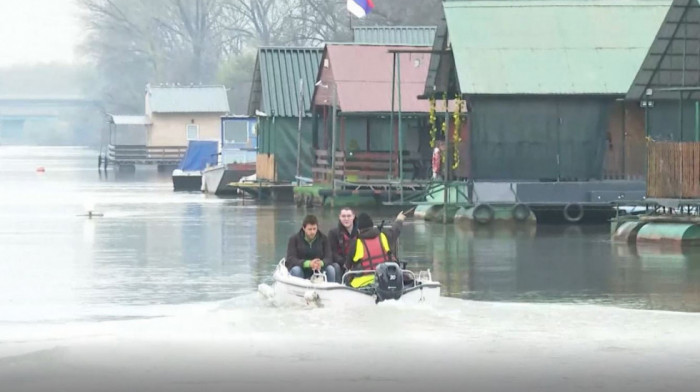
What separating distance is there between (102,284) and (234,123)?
46376 mm

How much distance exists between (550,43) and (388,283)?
23.9 m

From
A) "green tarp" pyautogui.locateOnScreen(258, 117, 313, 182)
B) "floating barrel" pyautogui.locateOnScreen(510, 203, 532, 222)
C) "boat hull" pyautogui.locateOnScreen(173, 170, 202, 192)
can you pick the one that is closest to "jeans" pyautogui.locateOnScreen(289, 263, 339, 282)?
Answer: "floating barrel" pyautogui.locateOnScreen(510, 203, 532, 222)

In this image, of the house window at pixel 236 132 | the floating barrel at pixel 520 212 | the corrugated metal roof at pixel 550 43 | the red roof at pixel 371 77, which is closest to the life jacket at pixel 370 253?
the floating barrel at pixel 520 212

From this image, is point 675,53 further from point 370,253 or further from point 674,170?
point 370,253

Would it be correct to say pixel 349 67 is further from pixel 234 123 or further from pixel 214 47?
pixel 214 47

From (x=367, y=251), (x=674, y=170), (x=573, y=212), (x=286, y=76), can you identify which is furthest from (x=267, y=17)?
(x=367, y=251)

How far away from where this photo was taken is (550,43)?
147ft

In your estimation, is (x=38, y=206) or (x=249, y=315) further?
(x=38, y=206)

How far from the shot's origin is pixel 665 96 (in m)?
43.5

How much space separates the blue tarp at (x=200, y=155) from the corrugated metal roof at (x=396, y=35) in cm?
973

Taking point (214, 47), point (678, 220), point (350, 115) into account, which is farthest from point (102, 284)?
point (214, 47)

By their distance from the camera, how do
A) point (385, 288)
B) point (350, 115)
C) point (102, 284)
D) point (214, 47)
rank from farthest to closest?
1. point (214, 47)
2. point (350, 115)
3. point (102, 284)
4. point (385, 288)

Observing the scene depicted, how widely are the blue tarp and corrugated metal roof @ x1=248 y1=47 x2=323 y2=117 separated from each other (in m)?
10.8

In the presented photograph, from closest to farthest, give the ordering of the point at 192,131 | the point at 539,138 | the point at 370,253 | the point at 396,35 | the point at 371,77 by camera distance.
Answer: the point at 370,253 → the point at 539,138 → the point at 371,77 → the point at 396,35 → the point at 192,131
